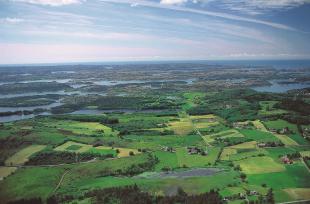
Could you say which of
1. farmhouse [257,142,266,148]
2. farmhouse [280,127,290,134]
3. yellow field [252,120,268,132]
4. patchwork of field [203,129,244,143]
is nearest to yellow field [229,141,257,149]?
farmhouse [257,142,266,148]

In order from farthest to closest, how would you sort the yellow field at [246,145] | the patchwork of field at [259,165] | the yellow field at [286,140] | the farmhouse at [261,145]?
the yellow field at [286,140], the yellow field at [246,145], the farmhouse at [261,145], the patchwork of field at [259,165]

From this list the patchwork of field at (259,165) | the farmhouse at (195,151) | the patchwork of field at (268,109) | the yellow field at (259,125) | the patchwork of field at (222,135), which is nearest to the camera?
the patchwork of field at (259,165)

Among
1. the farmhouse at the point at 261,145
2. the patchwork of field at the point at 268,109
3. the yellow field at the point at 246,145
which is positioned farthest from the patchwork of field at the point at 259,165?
the patchwork of field at the point at 268,109

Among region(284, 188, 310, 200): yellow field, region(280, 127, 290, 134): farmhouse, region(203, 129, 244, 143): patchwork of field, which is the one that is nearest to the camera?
region(284, 188, 310, 200): yellow field

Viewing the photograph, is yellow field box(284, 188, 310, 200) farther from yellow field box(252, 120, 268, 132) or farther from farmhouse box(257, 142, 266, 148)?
yellow field box(252, 120, 268, 132)

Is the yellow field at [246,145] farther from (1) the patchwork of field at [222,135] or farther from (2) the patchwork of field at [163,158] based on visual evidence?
(1) the patchwork of field at [222,135]

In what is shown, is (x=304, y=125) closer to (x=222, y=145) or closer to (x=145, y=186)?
(x=222, y=145)

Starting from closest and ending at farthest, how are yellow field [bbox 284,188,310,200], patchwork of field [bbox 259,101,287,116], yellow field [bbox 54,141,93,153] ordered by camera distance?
1. yellow field [bbox 284,188,310,200]
2. yellow field [bbox 54,141,93,153]
3. patchwork of field [bbox 259,101,287,116]

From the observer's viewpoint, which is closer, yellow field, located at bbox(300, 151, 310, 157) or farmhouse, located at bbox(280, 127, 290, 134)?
yellow field, located at bbox(300, 151, 310, 157)
